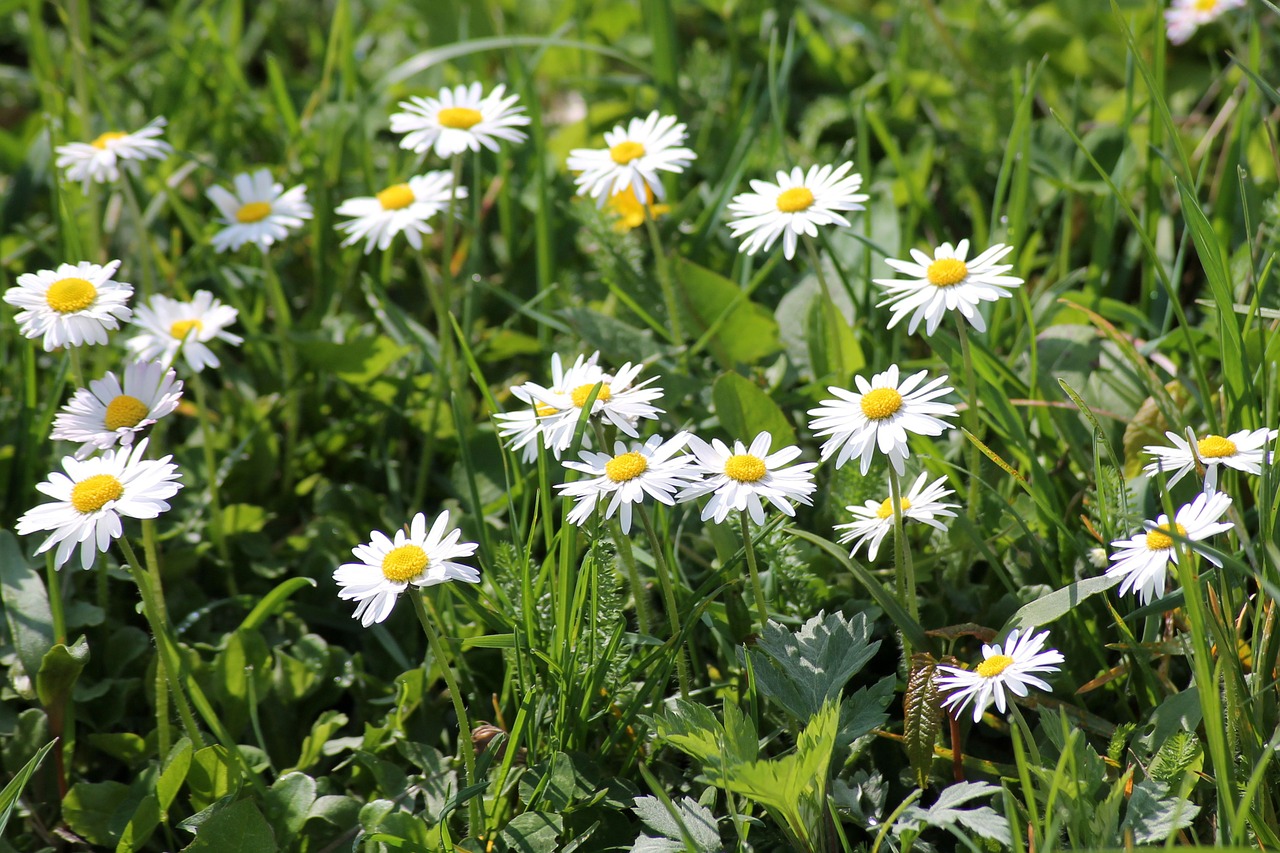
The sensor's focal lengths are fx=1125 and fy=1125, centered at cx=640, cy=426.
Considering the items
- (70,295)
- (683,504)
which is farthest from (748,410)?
(70,295)

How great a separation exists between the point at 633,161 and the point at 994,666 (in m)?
1.08

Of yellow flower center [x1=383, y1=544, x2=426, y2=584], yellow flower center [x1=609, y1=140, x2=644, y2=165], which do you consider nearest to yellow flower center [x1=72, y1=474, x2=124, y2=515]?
yellow flower center [x1=383, y1=544, x2=426, y2=584]

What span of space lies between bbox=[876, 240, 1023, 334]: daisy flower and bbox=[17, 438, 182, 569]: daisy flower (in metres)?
0.96

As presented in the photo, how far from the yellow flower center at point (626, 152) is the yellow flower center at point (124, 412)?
885mm

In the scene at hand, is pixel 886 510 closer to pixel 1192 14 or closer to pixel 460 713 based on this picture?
pixel 460 713

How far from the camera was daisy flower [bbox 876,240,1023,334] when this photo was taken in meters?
1.50

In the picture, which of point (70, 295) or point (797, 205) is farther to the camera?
point (797, 205)

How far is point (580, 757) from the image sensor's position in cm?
148

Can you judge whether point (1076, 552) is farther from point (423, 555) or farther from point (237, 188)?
point (237, 188)

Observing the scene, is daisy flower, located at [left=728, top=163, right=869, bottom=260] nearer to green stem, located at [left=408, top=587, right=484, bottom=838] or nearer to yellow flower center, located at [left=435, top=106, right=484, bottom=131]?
yellow flower center, located at [left=435, top=106, right=484, bottom=131]

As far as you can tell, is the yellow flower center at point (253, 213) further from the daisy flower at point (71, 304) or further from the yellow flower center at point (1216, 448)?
the yellow flower center at point (1216, 448)

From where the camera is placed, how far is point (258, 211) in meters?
2.20

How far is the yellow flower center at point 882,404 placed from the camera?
4.65 ft

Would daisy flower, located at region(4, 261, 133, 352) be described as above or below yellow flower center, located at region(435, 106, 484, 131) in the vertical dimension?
below
